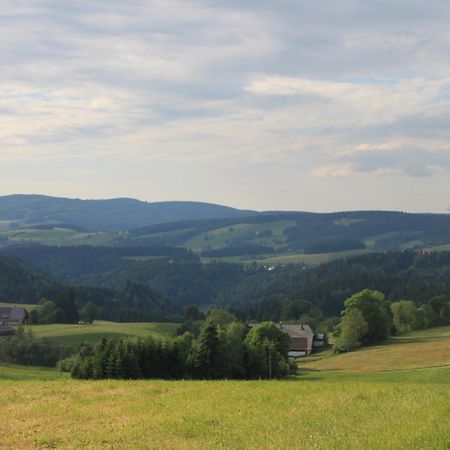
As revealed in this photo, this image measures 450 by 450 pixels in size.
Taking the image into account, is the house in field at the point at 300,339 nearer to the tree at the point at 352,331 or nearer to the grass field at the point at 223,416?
the tree at the point at 352,331

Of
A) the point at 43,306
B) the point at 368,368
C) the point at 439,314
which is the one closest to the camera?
the point at 368,368

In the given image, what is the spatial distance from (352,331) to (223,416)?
291ft

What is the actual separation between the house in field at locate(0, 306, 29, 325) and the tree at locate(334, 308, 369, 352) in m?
86.4

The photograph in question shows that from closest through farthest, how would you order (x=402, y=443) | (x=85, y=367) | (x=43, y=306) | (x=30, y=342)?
(x=402, y=443)
(x=85, y=367)
(x=30, y=342)
(x=43, y=306)

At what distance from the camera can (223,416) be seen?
23.4m

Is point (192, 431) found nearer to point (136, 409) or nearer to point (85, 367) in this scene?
point (136, 409)

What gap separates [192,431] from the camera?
2073 centimetres

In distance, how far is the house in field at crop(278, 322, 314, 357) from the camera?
5079 inches

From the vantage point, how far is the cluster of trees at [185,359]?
51.3 metres

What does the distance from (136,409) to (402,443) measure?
12.0 metres

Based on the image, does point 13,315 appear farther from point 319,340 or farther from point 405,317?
point 405,317

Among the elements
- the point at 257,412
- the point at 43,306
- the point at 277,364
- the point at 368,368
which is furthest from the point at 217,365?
the point at 43,306

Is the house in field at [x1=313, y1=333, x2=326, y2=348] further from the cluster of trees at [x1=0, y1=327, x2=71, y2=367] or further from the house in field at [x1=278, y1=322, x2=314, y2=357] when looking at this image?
the cluster of trees at [x1=0, y1=327, x2=71, y2=367]

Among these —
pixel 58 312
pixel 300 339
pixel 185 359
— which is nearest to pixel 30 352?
pixel 300 339
